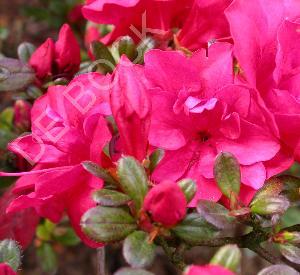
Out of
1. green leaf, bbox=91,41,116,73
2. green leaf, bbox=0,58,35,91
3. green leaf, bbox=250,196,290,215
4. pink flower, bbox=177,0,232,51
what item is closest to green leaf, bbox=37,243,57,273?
green leaf, bbox=0,58,35,91

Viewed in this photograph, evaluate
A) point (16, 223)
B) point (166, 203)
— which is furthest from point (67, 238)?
point (166, 203)

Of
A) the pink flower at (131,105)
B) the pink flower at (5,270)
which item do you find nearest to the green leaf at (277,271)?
the pink flower at (131,105)

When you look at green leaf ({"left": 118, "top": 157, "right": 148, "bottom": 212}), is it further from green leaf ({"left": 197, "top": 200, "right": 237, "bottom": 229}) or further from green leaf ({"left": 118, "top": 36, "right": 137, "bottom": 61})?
green leaf ({"left": 118, "top": 36, "right": 137, "bottom": 61})

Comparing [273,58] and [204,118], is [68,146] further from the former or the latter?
[273,58]

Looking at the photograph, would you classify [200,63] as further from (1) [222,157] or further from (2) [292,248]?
(2) [292,248]

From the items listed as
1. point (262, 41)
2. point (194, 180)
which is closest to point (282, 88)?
point (262, 41)
